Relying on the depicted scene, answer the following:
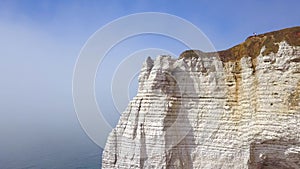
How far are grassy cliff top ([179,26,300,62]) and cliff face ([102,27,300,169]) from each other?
3cm

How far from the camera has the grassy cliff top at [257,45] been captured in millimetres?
12078

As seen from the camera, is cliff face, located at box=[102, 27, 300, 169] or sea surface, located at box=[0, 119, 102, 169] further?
sea surface, located at box=[0, 119, 102, 169]

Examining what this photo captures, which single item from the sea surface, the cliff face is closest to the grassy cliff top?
the cliff face

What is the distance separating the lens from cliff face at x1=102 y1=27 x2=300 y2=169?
1166 centimetres

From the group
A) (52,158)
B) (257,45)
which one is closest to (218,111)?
(257,45)

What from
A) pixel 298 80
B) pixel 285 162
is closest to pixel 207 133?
pixel 285 162

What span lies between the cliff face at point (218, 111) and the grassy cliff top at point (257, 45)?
0.03 metres

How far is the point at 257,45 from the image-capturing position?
1296 centimetres

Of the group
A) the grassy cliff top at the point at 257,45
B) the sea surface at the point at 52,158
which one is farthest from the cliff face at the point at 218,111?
the sea surface at the point at 52,158

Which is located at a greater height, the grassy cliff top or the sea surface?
the grassy cliff top

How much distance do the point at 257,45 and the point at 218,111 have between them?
3172 millimetres

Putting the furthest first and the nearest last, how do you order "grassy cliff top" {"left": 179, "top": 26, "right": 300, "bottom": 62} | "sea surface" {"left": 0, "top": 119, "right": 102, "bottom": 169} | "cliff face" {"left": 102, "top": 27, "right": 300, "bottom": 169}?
"sea surface" {"left": 0, "top": 119, "right": 102, "bottom": 169}
"grassy cliff top" {"left": 179, "top": 26, "right": 300, "bottom": 62}
"cliff face" {"left": 102, "top": 27, "right": 300, "bottom": 169}

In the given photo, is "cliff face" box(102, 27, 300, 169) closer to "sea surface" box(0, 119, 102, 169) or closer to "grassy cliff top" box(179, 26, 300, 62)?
"grassy cliff top" box(179, 26, 300, 62)

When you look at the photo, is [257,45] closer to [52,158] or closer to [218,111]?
[218,111]
